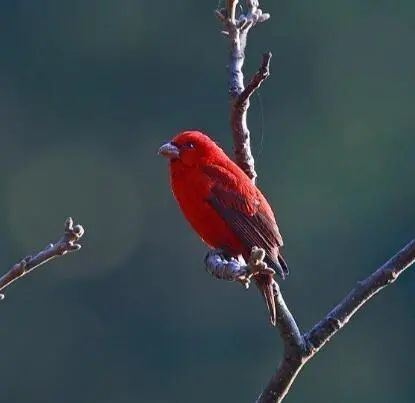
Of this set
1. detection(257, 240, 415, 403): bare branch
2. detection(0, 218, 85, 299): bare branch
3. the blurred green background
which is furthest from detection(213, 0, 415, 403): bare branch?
the blurred green background

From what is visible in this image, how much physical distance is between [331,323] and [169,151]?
1628 millimetres

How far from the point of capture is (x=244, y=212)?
18.7 ft

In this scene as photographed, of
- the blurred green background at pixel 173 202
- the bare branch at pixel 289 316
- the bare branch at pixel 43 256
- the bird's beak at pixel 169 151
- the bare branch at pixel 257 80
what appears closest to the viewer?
the bare branch at pixel 43 256

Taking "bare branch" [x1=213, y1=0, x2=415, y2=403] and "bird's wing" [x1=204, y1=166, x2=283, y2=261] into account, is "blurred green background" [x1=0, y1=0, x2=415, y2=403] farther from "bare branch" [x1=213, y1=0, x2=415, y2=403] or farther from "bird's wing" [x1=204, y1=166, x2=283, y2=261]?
"bare branch" [x1=213, y1=0, x2=415, y2=403]

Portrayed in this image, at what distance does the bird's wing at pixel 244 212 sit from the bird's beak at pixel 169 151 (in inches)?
8.1

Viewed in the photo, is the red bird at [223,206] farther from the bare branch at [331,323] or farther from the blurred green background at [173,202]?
the blurred green background at [173,202]

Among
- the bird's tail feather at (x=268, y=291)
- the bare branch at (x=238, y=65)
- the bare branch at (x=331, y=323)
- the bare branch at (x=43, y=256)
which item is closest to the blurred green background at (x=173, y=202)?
the bare branch at (x=238, y=65)

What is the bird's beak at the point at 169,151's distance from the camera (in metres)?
5.91

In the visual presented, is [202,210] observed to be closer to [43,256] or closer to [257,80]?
[257,80]

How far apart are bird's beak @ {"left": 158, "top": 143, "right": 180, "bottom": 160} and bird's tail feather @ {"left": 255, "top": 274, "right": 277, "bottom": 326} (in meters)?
1.37

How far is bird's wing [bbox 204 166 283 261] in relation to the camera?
18.5 feet

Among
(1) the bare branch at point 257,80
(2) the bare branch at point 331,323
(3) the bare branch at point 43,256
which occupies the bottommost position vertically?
(2) the bare branch at point 331,323

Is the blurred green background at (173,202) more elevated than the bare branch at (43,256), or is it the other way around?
the blurred green background at (173,202)

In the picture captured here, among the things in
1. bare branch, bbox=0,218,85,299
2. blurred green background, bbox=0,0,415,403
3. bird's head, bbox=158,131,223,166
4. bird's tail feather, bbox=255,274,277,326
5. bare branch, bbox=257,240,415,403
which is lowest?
bare branch, bbox=257,240,415,403
